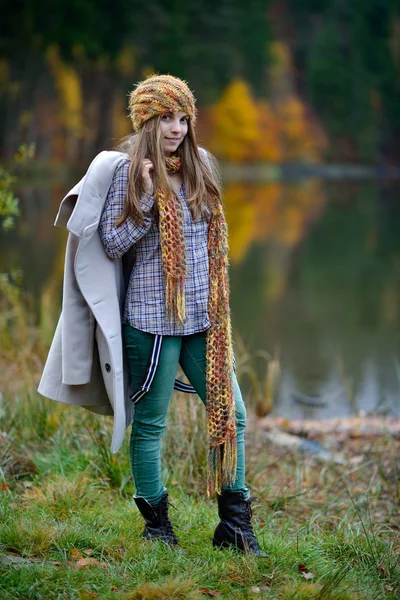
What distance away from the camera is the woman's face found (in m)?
3.27

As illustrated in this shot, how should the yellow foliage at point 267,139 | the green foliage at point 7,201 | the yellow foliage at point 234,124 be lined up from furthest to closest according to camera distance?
the yellow foliage at point 267,139 → the yellow foliage at point 234,124 → the green foliage at point 7,201

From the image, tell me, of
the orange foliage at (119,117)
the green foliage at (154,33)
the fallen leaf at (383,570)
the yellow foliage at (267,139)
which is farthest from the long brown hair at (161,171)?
the yellow foliage at (267,139)

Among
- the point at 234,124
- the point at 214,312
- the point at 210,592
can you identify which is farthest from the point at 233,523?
the point at 234,124

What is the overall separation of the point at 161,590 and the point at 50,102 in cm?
4697

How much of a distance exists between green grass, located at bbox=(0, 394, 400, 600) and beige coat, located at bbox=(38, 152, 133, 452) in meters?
0.45

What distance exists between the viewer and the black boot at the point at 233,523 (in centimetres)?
332

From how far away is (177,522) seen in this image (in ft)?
12.2

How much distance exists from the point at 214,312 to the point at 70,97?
4510 centimetres

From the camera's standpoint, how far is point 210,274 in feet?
11.0

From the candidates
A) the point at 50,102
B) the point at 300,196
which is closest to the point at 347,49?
the point at 50,102

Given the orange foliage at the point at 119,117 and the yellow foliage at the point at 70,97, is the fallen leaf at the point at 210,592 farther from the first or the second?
the orange foliage at the point at 119,117

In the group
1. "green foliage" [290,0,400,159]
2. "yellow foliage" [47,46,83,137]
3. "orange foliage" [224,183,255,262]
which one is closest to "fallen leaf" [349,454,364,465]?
"orange foliage" [224,183,255,262]

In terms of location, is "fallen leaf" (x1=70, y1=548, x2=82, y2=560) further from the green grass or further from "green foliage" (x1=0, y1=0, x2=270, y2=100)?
"green foliage" (x1=0, y1=0, x2=270, y2=100)

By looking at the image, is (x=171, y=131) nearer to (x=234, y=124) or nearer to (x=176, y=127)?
(x=176, y=127)
